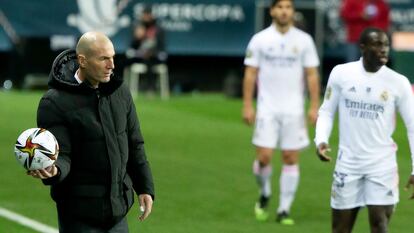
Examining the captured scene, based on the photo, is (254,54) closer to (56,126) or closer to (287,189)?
(287,189)

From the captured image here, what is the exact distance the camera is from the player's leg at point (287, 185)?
1485 cm

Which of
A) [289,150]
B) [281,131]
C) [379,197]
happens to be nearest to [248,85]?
[281,131]

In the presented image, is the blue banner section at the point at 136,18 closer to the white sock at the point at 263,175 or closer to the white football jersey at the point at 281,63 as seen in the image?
the white sock at the point at 263,175

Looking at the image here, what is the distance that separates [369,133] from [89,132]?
329cm

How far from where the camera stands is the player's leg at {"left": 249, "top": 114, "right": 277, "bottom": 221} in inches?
591

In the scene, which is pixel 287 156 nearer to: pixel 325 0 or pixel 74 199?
pixel 74 199

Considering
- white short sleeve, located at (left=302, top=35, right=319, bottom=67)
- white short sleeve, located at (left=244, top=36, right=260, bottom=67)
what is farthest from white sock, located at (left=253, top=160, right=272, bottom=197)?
white short sleeve, located at (left=302, top=35, right=319, bottom=67)

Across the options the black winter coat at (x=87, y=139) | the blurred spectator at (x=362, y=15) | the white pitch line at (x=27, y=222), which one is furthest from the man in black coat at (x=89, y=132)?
the blurred spectator at (x=362, y=15)

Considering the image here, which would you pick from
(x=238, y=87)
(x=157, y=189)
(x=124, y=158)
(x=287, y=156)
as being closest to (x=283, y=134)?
(x=287, y=156)

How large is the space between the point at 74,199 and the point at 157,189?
8683 mm

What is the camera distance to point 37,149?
Result: 27.3 feet

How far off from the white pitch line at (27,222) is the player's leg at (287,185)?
2.49 metres

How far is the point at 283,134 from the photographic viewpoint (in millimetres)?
15125

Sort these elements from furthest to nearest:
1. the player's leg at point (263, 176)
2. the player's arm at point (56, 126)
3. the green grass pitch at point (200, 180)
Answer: the player's leg at point (263, 176) → the green grass pitch at point (200, 180) → the player's arm at point (56, 126)
